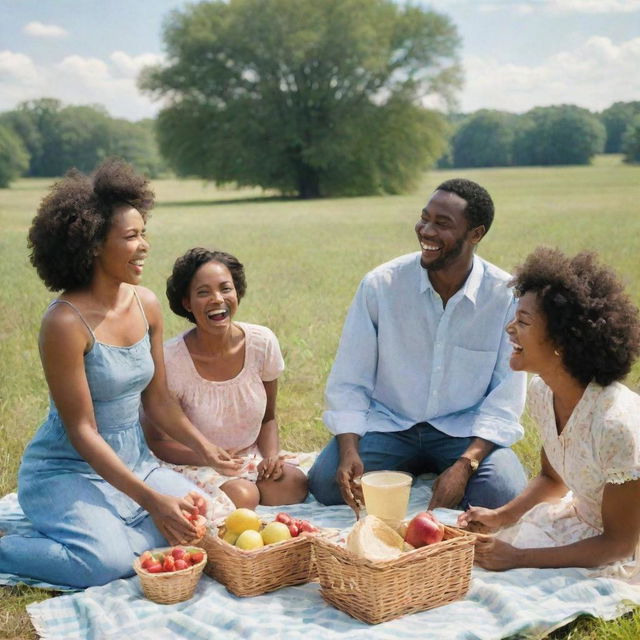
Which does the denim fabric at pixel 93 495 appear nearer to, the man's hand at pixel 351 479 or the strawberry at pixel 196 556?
the strawberry at pixel 196 556

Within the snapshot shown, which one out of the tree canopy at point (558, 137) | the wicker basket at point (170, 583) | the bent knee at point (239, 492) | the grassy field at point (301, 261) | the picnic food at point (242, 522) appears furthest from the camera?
the tree canopy at point (558, 137)

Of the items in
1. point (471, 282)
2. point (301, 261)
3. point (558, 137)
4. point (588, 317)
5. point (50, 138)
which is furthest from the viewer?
point (558, 137)

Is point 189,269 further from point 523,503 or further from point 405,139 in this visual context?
point 405,139

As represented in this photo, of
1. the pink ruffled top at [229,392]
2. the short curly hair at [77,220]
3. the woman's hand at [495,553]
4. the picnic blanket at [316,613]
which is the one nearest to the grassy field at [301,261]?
the picnic blanket at [316,613]

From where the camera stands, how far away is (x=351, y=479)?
4367mm

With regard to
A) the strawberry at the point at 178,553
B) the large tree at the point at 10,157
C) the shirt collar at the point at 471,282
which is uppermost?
the large tree at the point at 10,157

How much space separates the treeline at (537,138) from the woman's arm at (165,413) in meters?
40.2

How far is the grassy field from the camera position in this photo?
621 centimetres

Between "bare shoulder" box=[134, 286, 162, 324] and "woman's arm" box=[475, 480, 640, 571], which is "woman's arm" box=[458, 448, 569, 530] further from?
"bare shoulder" box=[134, 286, 162, 324]

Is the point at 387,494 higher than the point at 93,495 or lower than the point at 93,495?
higher

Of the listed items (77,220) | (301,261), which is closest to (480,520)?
(77,220)

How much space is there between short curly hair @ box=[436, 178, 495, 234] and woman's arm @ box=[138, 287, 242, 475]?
165 centimetres

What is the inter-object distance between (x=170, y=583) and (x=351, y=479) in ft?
3.79

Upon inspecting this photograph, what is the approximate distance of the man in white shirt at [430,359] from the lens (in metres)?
4.68
